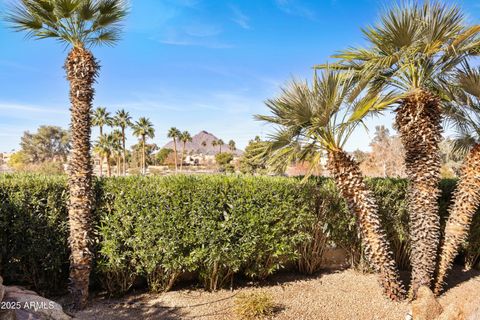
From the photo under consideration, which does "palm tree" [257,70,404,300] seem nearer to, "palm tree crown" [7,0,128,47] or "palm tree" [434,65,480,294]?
"palm tree" [434,65,480,294]

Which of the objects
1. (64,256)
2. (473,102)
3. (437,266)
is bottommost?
(437,266)

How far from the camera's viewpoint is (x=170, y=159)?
7325 centimetres

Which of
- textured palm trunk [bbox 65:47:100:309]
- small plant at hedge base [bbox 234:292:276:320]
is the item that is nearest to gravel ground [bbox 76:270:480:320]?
small plant at hedge base [bbox 234:292:276:320]

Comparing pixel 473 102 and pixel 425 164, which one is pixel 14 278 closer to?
pixel 425 164

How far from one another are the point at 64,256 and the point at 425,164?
19.7 feet

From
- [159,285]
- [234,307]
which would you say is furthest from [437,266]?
[159,285]

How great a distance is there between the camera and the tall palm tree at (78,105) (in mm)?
4605

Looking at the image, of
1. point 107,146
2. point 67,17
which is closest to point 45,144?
point 107,146

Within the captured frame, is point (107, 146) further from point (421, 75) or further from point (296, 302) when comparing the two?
point (421, 75)

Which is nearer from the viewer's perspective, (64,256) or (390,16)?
(390,16)

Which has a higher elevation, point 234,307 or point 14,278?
point 14,278

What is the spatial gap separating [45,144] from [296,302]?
62.6 meters

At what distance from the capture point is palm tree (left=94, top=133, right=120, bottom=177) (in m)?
43.2

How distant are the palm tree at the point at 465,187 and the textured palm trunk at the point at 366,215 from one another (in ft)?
2.85
